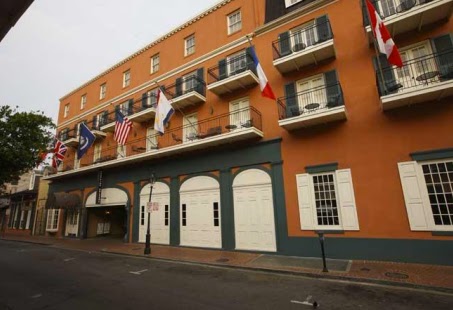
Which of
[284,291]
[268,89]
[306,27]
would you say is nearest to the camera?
[284,291]

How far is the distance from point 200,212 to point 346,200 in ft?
26.6

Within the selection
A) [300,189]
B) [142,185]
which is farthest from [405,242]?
[142,185]

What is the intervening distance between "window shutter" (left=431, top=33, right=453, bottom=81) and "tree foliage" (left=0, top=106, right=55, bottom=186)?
26415 millimetres

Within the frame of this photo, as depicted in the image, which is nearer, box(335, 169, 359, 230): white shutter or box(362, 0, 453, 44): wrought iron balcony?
box(362, 0, 453, 44): wrought iron balcony

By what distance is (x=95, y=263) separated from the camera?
11625 mm

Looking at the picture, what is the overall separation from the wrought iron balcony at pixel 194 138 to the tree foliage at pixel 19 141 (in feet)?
12.9

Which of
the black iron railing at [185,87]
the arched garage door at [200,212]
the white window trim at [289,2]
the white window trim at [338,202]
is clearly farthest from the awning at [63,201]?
the white window trim at [289,2]

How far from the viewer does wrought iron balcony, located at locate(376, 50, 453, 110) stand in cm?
920

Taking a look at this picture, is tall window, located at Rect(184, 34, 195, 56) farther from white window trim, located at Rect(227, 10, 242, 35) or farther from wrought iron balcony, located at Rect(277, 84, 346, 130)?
wrought iron balcony, located at Rect(277, 84, 346, 130)

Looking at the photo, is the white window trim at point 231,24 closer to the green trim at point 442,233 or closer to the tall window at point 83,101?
the green trim at point 442,233

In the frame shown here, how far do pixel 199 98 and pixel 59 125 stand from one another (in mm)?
21677

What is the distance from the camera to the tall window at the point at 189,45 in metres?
18.8

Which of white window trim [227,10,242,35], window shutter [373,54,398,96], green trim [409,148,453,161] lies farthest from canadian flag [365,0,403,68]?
white window trim [227,10,242,35]

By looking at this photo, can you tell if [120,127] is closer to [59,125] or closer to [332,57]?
[332,57]
